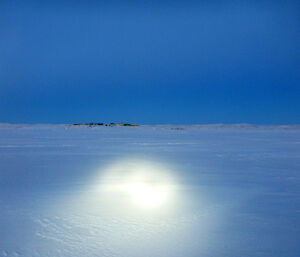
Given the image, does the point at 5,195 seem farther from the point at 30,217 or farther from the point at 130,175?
the point at 130,175

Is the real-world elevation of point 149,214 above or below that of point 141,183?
below

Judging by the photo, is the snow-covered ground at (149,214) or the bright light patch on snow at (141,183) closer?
the snow-covered ground at (149,214)

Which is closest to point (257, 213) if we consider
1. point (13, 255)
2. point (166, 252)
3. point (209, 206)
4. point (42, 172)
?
point (209, 206)

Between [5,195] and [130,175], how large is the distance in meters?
1.84

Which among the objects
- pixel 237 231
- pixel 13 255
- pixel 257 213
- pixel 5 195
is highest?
pixel 5 195

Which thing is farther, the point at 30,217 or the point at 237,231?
the point at 30,217

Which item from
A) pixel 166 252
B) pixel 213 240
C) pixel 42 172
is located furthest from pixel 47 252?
pixel 42 172

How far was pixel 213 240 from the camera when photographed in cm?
223

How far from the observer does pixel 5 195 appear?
3547mm

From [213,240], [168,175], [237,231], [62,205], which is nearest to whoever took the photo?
[213,240]

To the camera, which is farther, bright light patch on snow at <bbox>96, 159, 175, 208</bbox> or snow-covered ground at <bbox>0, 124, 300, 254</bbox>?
bright light patch on snow at <bbox>96, 159, 175, 208</bbox>

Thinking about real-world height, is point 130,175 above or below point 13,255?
above

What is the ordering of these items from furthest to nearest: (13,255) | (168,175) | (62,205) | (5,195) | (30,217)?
(168,175) → (5,195) → (62,205) → (30,217) → (13,255)

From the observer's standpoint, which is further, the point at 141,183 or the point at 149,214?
the point at 141,183
